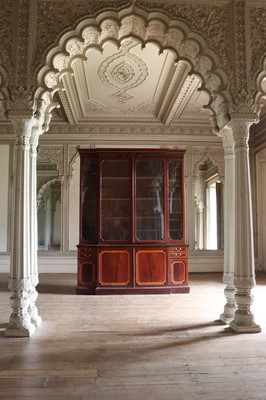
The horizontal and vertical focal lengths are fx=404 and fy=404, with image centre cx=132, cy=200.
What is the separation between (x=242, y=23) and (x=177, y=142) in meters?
6.15

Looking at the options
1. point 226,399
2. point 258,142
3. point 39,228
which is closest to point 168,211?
point 258,142

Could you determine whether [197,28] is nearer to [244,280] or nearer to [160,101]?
[244,280]

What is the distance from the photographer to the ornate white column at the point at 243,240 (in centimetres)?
432

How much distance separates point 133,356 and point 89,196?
425 cm

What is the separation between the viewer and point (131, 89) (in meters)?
8.32

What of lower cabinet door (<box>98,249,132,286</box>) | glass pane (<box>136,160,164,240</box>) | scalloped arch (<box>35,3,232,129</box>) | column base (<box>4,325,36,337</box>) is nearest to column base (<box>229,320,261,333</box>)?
column base (<box>4,325,36,337</box>)

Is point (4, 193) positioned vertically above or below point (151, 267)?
above

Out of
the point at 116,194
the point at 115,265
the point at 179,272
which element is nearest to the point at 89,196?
the point at 116,194

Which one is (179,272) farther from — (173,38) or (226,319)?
(173,38)

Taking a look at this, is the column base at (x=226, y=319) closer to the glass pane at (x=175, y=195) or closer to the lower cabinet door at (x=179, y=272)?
the lower cabinet door at (x=179, y=272)

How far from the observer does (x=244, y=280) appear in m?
4.35

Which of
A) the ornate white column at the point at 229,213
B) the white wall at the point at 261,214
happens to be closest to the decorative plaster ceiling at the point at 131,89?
the ornate white column at the point at 229,213

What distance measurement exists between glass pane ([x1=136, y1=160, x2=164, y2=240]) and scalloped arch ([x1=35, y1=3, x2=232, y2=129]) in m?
2.63

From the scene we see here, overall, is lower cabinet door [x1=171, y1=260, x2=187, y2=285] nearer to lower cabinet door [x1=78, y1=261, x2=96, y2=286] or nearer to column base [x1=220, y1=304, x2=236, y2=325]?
lower cabinet door [x1=78, y1=261, x2=96, y2=286]
